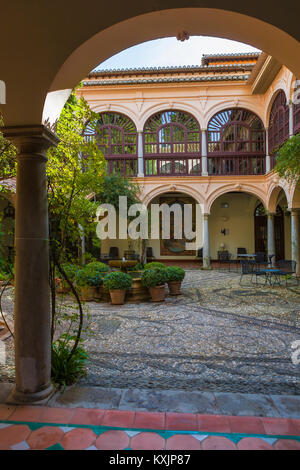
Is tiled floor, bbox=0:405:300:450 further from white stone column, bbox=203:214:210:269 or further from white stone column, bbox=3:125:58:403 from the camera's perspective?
white stone column, bbox=203:214:210:269

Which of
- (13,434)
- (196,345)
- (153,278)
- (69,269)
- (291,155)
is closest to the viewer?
(13,434)

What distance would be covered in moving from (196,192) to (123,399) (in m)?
12.7

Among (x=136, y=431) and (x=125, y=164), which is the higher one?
(x=125, y=164)

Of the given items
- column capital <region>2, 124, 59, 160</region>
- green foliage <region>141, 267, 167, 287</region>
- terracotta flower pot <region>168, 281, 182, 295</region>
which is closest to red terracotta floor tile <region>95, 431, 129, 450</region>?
column capital <region>2, 124, 59, 160</region>

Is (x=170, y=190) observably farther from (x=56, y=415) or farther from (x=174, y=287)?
(x=56, y=415)

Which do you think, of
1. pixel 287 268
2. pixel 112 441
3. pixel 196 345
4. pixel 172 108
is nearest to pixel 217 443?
pixel 112 441

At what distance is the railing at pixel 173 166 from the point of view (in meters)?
14.5

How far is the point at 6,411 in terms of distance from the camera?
2291 millimetres

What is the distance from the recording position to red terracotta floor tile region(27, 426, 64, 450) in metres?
1.91

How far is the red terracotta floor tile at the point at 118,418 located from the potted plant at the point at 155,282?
470 cm

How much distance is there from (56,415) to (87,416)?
0.77 feet

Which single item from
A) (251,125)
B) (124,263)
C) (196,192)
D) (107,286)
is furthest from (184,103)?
(107,286)

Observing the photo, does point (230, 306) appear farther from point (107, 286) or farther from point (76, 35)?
point (76, 35)

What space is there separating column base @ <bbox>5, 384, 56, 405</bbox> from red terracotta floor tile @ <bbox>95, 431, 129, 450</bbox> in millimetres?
696
